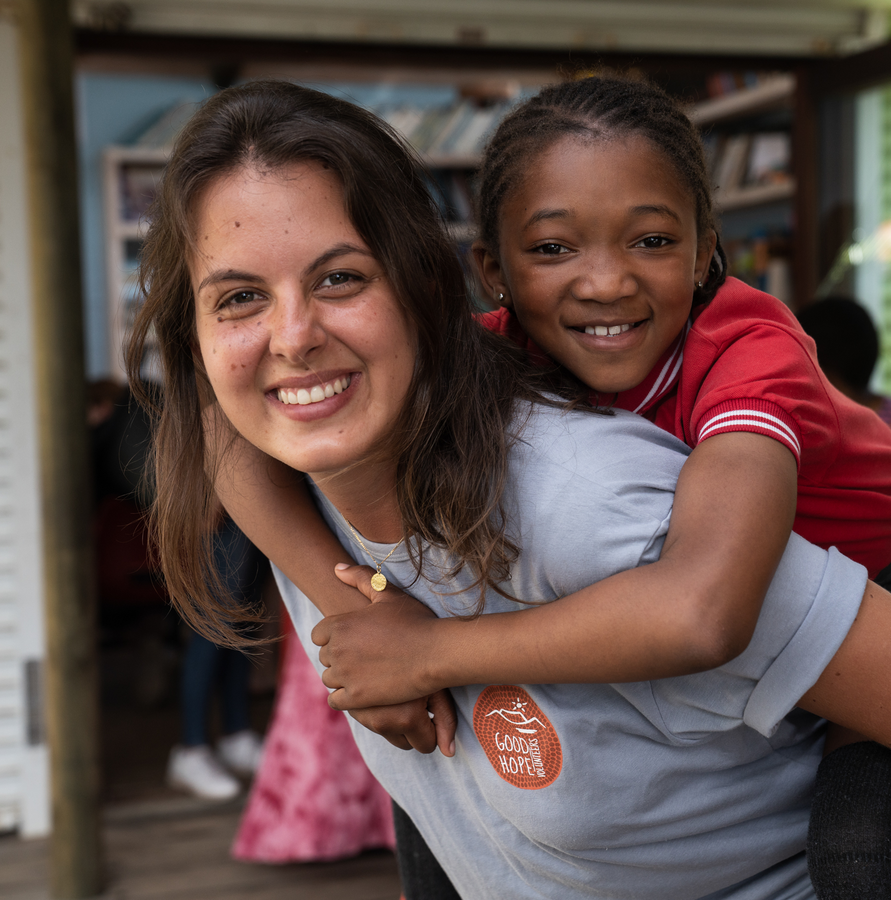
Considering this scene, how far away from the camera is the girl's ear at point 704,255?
1316 millimetres

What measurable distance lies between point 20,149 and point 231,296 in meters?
2.59

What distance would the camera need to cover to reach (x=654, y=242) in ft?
4.07

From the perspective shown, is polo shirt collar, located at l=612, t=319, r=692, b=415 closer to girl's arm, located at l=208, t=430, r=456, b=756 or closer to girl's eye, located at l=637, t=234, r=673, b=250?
girl's eye, located at l=637, t=234, r=673, b=250

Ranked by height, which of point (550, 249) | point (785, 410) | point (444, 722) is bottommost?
point (444, 722)

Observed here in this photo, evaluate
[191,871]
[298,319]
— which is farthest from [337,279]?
[191,871]

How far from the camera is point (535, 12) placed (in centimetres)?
357

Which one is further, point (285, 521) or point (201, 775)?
point (201, 775)

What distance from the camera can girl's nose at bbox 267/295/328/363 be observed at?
995 mm

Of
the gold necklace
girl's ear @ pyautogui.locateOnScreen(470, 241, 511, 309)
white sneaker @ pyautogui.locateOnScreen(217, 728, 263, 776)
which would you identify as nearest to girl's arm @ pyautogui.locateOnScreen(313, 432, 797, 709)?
the gold necklace

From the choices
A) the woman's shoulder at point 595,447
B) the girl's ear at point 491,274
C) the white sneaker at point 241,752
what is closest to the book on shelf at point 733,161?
the white sneaker at point 241,752

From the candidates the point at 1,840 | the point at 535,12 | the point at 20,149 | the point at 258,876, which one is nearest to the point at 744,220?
the point at 535,12

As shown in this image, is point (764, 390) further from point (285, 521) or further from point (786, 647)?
point (285, 521)

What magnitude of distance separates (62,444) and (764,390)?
7.19ft

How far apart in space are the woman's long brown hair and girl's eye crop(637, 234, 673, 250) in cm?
21
